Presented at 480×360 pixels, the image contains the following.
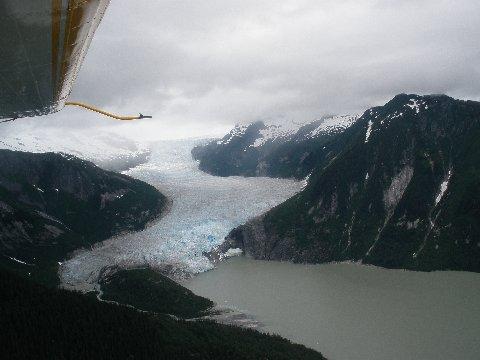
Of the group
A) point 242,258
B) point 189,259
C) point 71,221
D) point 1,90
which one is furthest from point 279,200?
point 1,90

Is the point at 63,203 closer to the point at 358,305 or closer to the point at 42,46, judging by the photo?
the point at 358,305

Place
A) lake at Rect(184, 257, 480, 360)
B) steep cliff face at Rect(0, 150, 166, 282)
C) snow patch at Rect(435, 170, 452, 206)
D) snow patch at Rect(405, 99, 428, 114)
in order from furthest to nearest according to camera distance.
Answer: snow patch at Rect(405, 99, 428, 114) → snow patch at Rect(435, 170, 452, 206) → steep cliff face at Rect(0, 150, 166, 282) → lake at Rect(184, 257, 480, 360)

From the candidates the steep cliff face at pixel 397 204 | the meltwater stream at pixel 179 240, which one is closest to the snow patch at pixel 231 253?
the steep cliff face at pixel 397 204

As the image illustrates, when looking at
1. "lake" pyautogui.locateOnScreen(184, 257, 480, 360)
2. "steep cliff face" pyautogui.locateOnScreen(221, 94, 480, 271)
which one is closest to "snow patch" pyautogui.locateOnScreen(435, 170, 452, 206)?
"steep cliff face" pyautogui.locateOnScreen(221, 94, 480, 271)

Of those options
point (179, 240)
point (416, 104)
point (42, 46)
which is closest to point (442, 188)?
point (416, 104)

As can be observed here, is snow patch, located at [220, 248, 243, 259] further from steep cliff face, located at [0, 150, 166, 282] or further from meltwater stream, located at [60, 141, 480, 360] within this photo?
steep cliff face, located at [0, 150, 166, 282]

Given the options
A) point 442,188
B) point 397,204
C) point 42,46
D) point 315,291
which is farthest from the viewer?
point 397,204

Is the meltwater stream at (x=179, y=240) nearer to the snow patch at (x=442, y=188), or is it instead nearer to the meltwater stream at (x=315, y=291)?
the meltwater stream at (x=315, y=291)
